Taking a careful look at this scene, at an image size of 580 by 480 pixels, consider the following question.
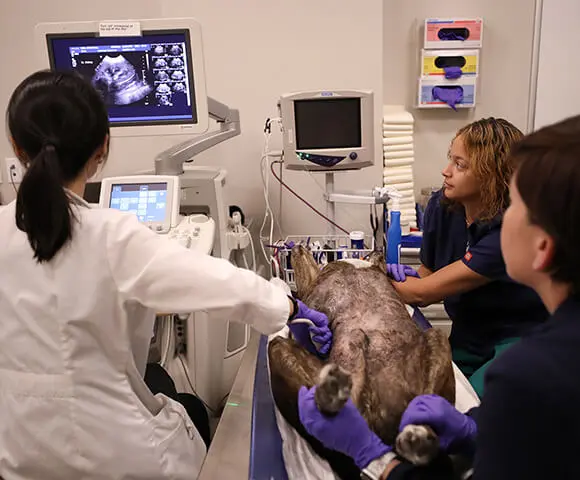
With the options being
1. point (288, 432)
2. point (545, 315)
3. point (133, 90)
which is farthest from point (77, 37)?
point (545, 315)

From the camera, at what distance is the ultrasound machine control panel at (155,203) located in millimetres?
1881

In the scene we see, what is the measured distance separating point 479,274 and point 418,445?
2.52ft

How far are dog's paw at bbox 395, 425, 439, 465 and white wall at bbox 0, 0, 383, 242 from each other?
1.71 meters

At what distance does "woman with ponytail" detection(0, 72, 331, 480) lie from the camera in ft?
3.51

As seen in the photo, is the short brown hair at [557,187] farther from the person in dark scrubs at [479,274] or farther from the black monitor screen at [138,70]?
the black monitor screen at [138,70]

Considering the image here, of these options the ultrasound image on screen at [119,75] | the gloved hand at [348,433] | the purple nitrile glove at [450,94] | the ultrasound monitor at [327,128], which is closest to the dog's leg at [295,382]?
the gloved hand at [348,433]

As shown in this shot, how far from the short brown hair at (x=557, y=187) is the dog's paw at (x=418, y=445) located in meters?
0.40

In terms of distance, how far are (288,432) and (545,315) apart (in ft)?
3.07

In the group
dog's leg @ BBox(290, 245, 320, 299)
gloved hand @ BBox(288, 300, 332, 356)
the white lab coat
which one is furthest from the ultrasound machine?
the white lab coat

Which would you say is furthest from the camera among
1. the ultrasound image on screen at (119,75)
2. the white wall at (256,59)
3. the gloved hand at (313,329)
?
the white wall at (256,59)

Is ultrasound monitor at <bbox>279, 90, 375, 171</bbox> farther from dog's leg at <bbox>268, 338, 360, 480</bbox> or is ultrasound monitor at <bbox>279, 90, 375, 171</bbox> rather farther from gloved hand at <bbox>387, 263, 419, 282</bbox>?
dog's leg at <bbox>268, 338, 360, 480</bbox>

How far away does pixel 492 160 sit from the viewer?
5.55ft

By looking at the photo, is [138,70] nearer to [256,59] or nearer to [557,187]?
[256,59]

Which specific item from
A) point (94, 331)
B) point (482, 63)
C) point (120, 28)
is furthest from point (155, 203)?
point (482, 63)
